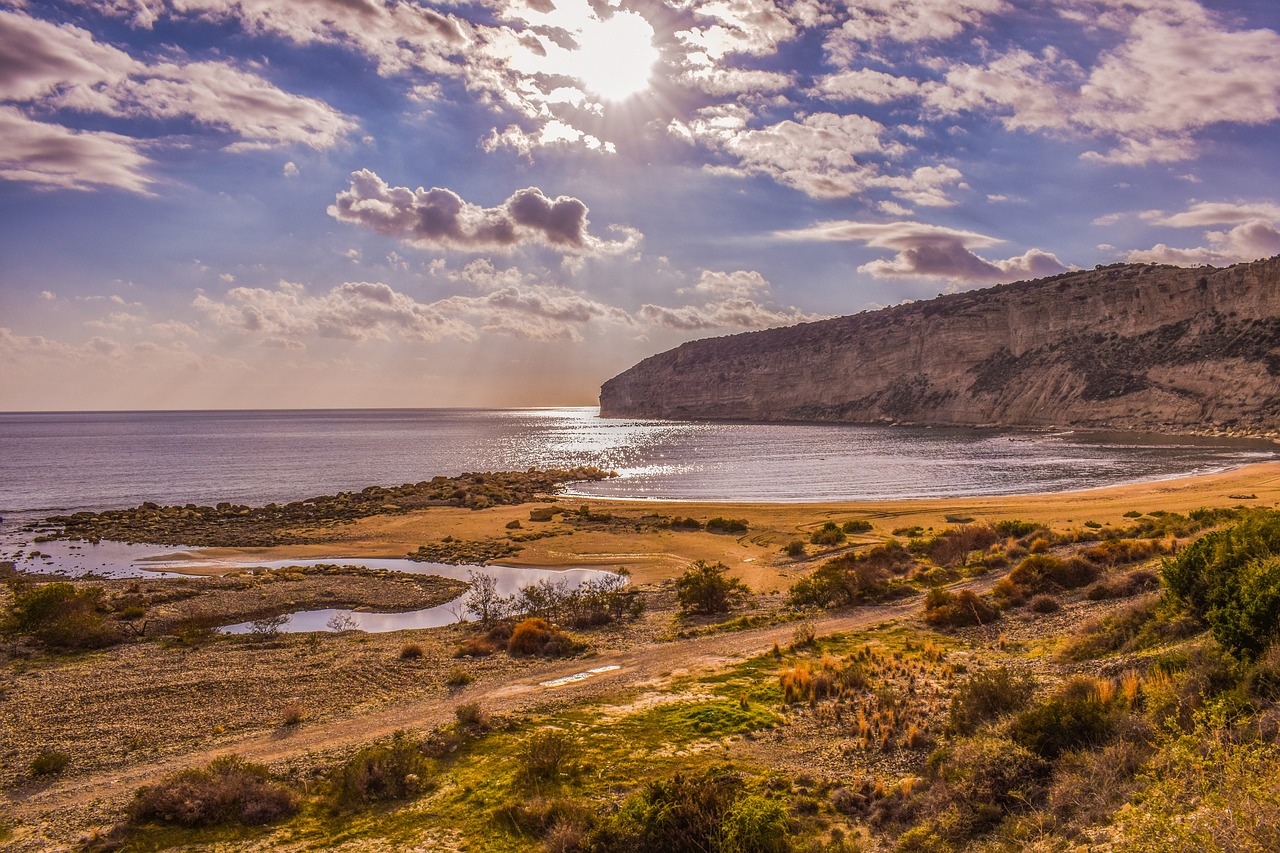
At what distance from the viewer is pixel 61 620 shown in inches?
691

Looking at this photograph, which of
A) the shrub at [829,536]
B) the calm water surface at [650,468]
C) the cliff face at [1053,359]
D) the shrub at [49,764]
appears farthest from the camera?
the cliff face at [1053,359]

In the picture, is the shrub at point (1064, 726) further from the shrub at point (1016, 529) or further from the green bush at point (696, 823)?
the shrub at point (1016, 529)

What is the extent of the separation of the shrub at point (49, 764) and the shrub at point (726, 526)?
27964 millimetres

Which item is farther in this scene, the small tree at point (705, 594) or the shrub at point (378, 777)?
the small tree at point (705, 594)

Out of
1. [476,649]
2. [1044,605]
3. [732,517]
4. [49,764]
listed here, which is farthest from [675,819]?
[732,517]

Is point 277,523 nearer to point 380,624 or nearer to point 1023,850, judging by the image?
point 380,624

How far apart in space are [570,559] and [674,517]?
963 cm

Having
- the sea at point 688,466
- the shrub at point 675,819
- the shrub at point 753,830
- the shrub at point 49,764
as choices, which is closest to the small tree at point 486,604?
the shrub at point 49,764

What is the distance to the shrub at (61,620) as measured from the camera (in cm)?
1709

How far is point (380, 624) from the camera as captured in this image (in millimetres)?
20578

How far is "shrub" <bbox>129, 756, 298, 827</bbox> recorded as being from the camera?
8406 mm

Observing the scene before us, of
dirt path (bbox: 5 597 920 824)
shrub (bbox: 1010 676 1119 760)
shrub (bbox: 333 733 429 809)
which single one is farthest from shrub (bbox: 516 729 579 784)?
shrub (bbox: 1010 676 1119 760)

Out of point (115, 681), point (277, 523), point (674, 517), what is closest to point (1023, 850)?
point (115, 681)

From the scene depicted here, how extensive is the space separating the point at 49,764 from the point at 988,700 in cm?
1439
